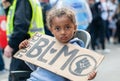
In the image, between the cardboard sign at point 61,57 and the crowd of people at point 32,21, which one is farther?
the crowd of people at point 32,21

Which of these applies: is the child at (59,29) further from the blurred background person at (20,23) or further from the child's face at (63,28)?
the blurred background person at (20,23)

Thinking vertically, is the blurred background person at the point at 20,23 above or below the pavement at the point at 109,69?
above

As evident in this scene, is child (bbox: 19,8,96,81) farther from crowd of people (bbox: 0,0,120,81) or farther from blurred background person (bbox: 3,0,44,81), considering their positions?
blurred background person (bbox: 3,0,44,81)

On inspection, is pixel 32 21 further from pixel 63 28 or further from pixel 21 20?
pixel 63 28

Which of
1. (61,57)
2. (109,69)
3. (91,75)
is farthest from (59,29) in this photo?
(109,69)

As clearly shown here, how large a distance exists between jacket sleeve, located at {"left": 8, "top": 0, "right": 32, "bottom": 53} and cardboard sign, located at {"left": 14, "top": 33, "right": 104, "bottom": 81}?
0.88m

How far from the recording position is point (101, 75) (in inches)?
348

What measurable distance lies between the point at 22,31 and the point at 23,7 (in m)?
0.27

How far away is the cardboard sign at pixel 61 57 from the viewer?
362 centimetres

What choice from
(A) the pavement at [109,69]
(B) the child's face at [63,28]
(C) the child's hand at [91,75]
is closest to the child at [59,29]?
(B) the child's face at [63,28]

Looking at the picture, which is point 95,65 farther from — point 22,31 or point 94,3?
point 94,3

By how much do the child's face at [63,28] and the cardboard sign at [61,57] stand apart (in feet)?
0.42

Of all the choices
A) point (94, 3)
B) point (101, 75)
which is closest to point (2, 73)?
point (101, 75)

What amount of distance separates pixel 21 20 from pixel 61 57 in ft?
4.10
